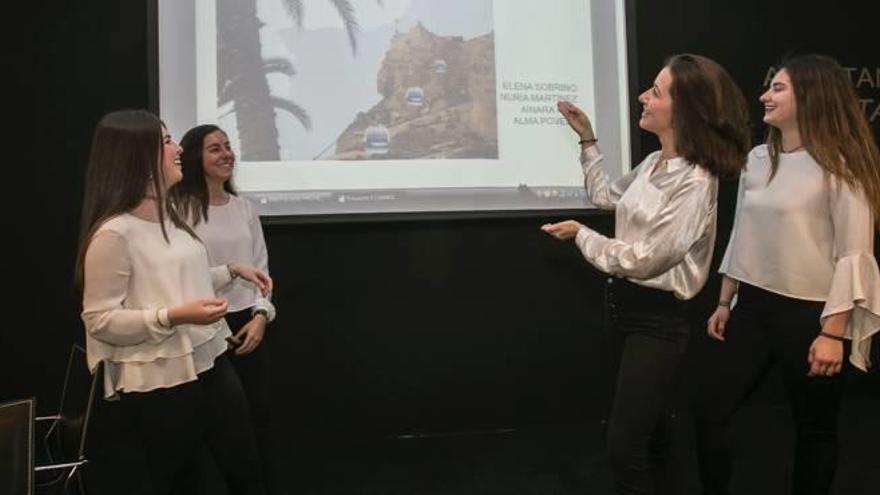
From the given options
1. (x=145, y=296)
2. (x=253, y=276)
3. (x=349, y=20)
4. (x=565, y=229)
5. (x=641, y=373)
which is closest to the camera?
(x=145, y=296)

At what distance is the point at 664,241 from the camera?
1631 millimetres

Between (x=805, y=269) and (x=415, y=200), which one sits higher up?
(x=415, y=200)

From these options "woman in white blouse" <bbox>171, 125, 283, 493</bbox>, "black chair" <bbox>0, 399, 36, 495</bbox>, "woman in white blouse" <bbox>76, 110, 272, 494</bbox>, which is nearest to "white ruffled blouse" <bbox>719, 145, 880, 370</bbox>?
"woman in white blouse" <bbox>76, 110, 272, 494</bbox>

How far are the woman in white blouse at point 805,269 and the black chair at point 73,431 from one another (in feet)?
5.32

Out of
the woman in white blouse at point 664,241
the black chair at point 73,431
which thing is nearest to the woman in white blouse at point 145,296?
the black chair at point 73,431

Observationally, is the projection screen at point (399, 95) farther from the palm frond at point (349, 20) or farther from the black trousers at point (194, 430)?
the black trousers at point (194, 430)

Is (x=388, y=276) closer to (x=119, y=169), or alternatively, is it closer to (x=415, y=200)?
(x=415, y=200)

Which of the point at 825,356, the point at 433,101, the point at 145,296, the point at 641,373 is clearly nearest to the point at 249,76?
the point at 433,101

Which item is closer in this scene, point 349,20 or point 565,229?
point 565,229

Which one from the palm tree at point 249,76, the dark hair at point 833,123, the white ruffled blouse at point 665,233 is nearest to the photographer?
the white ruffled blouse at point 665,233

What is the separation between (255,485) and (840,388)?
1539 mm

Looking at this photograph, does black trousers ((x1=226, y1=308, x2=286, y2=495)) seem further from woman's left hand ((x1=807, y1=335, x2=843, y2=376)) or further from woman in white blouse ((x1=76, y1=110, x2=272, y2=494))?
woman's left hand ((x1=807, y1=335, x2=843, y2=376))

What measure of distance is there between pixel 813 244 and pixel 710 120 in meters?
0.42

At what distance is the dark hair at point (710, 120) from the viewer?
5.57 ft
